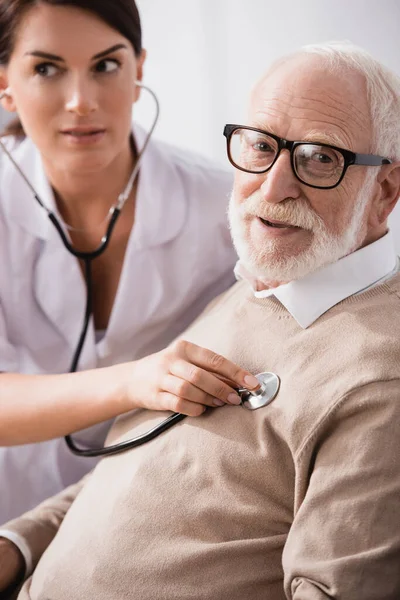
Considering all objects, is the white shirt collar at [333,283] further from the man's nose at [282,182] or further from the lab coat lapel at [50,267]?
the lab coat lapel at [50,267]

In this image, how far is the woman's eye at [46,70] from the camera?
1.49m

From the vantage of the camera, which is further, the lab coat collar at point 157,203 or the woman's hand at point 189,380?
the lab coat collar at point 157,203

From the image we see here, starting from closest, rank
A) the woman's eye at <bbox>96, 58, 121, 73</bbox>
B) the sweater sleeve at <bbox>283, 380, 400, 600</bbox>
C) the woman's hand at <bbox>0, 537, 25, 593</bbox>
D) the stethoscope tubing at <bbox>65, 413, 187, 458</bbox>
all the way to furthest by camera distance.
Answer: the sweater sleeve at <bbox>283, 380, 400, 600</bbox> < the stethoscope tubing at <bbox>65, 413, 187, 458</bbox> < the woman's hand at <bbox>0, 537, 25, 593</bbox> < the woman's eye at <bbox>96, 58, 121, 73</bbox>

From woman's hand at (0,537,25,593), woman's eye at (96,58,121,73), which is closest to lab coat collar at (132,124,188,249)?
woman's eye at (96,58,121,73)

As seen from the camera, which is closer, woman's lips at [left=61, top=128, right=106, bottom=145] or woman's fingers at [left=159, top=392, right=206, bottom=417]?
woman's fingers at [left=159, top=392, right=206, bottom=417]

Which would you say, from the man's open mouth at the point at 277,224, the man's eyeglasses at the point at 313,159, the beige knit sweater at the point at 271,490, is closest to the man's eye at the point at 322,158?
the man's eyeglasses at the point at 313,159

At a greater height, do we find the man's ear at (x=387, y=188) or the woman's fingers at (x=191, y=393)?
the man's ear at (x=387, y=188)

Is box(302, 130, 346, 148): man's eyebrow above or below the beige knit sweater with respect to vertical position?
above

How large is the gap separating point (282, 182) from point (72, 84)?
0.55 m

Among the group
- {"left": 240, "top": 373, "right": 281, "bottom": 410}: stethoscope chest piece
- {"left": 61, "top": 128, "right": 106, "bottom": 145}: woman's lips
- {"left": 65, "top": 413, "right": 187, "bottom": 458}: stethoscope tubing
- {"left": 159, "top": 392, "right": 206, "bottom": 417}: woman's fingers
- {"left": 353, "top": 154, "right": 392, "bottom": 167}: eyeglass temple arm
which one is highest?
{"left": 353, "top": 154, "right": 392, "bottom": 167}: eyeglass temple arm

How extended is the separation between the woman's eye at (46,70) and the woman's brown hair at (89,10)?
0.06 meters

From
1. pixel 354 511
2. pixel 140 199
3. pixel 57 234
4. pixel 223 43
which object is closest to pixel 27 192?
pixel 57 234

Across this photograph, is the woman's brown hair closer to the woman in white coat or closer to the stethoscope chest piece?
the woman in white coat

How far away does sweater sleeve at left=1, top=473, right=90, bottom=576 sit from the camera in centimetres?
144
